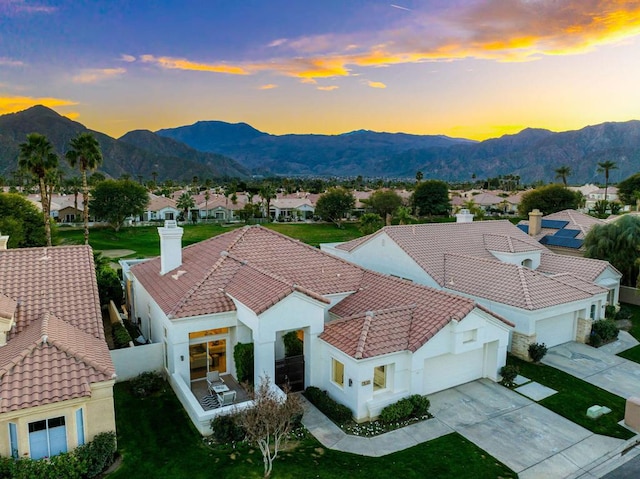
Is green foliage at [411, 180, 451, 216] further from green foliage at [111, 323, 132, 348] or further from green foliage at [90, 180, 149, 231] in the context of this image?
green foliage at [111, 323, 132, 348]

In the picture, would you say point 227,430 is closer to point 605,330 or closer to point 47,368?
point 47,368

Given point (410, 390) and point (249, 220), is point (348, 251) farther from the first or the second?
point (249, 220)

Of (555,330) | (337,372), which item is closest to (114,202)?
(337,372)

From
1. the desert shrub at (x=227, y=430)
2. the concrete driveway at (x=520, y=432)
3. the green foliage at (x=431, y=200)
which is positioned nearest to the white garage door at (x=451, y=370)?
the concrete driveway at (x=520, y=432)

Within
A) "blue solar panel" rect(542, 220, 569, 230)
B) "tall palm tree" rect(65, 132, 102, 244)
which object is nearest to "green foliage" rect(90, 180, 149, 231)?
"tall palm tree" rect(65, 132, 102, 244)

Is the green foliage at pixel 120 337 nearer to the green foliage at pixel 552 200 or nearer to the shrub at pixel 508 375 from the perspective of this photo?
the shrub at pixel 508 375

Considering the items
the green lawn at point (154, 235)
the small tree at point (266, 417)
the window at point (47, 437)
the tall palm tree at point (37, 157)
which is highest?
the tall palm tree at point (37, 157)
